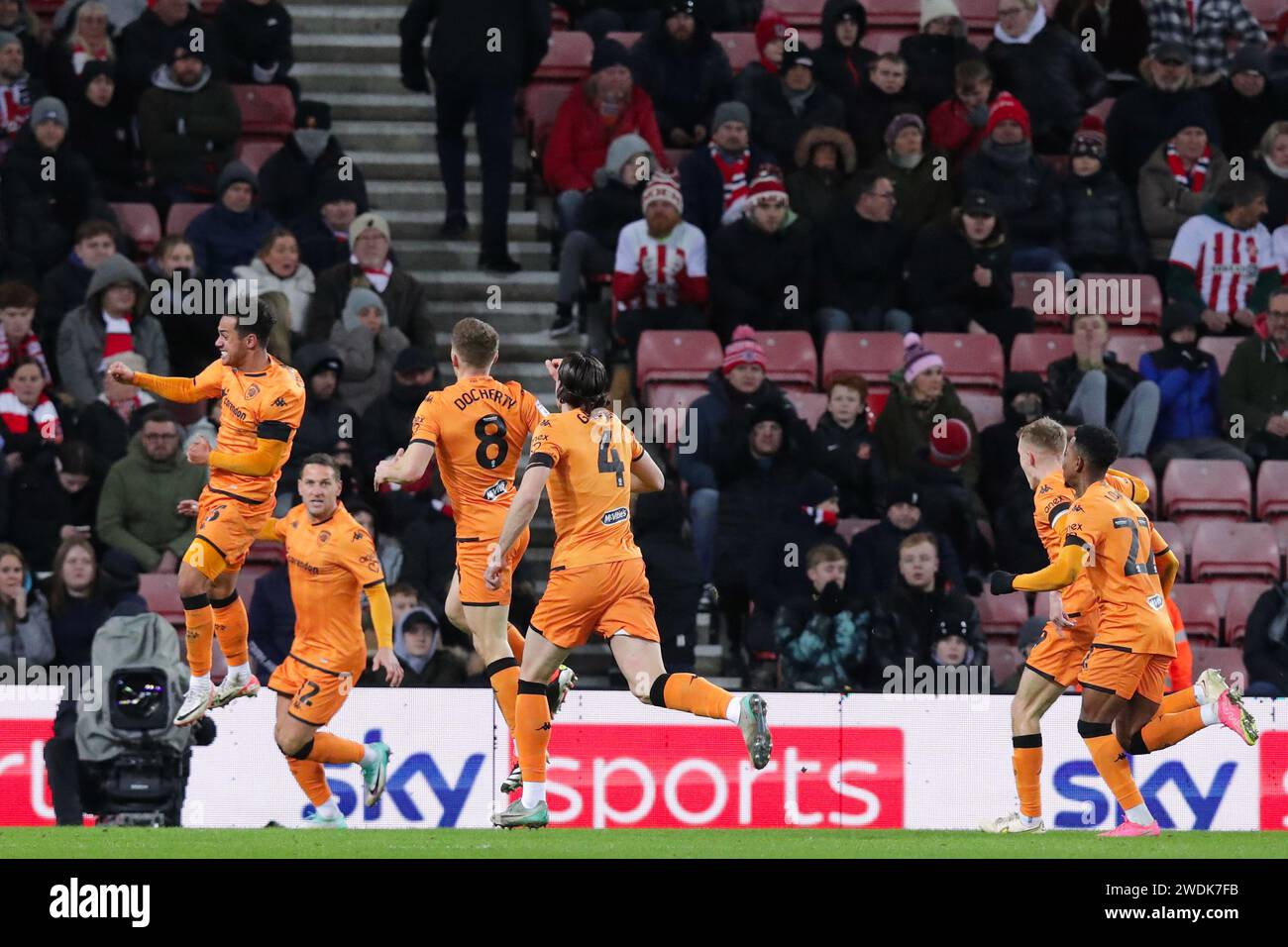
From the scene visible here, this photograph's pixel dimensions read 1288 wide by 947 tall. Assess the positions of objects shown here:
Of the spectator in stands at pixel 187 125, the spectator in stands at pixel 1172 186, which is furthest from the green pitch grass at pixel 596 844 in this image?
the spectator in stands at pixel 1172 186

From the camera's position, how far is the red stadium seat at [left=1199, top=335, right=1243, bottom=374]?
1892 cm

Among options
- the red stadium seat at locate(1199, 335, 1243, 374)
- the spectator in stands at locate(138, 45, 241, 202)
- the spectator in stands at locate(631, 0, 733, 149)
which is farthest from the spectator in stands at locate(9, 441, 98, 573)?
the red stadium seat at locate(1199, 335, 1243, 374)

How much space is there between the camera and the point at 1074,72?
20.6 meters

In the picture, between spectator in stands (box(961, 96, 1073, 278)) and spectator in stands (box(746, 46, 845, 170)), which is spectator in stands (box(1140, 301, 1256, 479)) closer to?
spectator in stands (box(961, 96, 1073, 278))

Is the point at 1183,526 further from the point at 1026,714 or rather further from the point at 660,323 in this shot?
the point at 1026,714

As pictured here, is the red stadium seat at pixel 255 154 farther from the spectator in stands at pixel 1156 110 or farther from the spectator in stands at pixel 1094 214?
the spectator in stands at pixel 1156 110

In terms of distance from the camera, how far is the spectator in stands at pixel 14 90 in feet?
61.2

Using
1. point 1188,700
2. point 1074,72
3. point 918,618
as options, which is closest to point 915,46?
point 1074,72

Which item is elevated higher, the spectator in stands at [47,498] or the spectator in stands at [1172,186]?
the spectator in stands at [1172,186]

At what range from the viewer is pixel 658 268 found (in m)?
18.1

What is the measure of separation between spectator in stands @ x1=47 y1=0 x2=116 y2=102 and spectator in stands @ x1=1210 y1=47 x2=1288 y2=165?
31.2 ft

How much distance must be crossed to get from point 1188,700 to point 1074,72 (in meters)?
9.26

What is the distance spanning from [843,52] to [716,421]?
A: 448cm

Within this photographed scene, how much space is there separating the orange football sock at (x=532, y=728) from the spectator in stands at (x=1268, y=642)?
20.7ft
